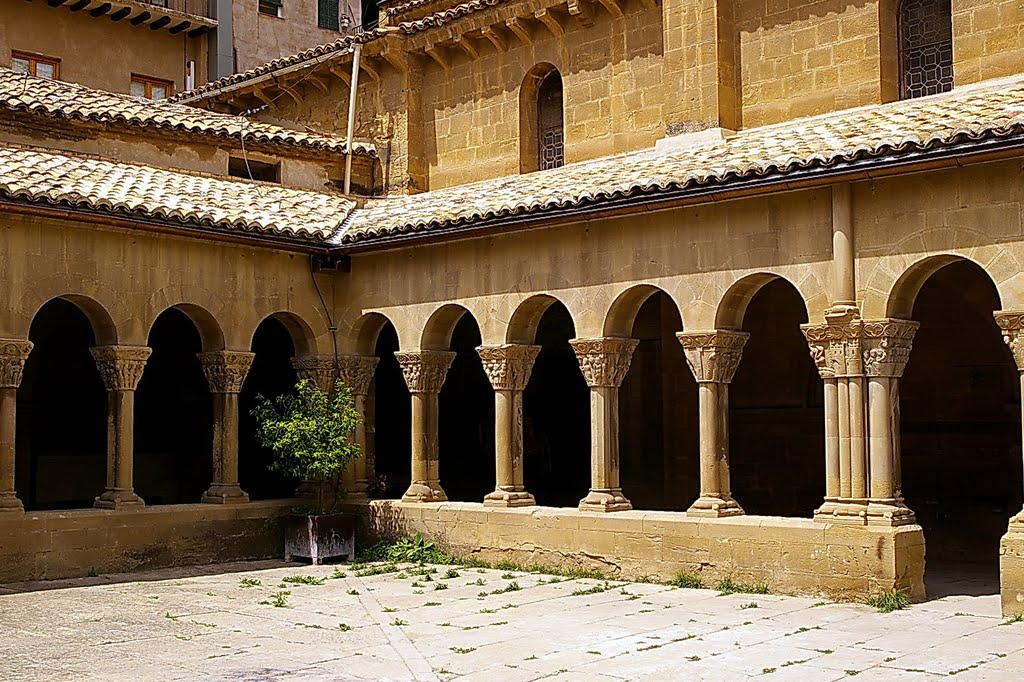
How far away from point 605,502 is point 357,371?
Result: 430 cm

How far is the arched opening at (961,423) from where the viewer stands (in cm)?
1541

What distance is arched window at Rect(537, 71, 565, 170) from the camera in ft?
60.6

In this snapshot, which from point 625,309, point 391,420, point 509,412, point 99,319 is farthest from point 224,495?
Result: point 391,420

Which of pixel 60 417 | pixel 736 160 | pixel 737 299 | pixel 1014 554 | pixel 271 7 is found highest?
pixel 271 7

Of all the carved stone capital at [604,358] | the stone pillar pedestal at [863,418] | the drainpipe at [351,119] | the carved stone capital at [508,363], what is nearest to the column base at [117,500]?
the carved stone capital at [508,363]

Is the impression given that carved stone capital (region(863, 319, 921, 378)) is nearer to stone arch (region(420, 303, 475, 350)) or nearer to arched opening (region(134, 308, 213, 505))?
stone arch (region(420, 303, 475, 350))

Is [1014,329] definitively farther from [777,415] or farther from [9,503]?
[9,503]

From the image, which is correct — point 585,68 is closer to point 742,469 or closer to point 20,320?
point 742,469

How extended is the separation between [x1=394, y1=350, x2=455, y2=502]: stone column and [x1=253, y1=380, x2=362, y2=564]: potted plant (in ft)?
2.54

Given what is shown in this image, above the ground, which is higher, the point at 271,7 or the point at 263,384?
the point at 271,7

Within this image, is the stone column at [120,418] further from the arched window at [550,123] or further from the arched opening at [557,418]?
the arched opening at [557,418]

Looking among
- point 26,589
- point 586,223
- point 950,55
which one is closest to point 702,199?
point 586,223

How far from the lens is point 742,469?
18047mm

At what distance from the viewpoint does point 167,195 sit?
15.9 meters
